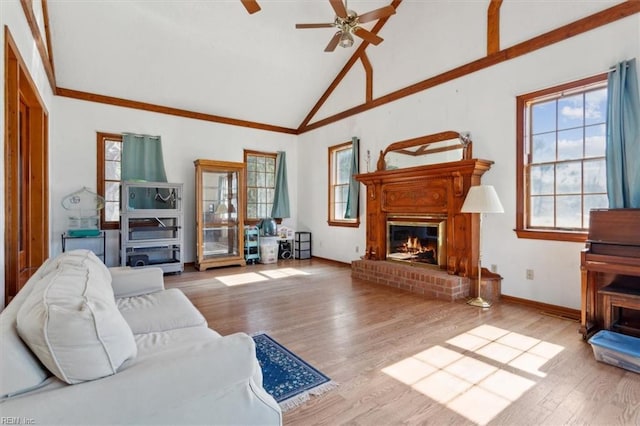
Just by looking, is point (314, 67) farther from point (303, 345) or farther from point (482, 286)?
point (303, 345)

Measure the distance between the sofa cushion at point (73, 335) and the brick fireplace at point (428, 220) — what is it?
358 centimetres

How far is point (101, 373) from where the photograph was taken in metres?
1.04

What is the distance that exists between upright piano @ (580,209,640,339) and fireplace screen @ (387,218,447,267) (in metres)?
1.66

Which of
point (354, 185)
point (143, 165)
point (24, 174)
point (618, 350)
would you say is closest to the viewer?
point (618, 350)

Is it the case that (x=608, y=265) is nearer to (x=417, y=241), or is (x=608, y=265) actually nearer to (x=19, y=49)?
(x=417, y=241)

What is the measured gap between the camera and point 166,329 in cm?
193

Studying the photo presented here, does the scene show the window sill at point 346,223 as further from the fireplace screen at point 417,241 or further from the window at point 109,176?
the window at point 109,176

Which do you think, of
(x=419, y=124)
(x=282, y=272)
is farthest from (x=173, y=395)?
(x=419, y=124)

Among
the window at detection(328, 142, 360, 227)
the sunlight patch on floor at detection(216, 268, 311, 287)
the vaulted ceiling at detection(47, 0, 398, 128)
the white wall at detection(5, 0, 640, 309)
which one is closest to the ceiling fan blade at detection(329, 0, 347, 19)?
the vaulted ceiling at detection(47, 0, 398, 128)

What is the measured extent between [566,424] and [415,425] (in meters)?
0.79

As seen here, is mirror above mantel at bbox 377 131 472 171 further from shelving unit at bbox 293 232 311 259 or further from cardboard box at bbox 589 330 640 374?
shelving unit at bbox 293 232 311 259

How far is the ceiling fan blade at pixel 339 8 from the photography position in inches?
138

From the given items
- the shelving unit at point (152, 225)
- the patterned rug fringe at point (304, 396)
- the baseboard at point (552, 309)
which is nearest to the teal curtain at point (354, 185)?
the baseboard at point (552, 309)

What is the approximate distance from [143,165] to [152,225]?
42.6 inches
